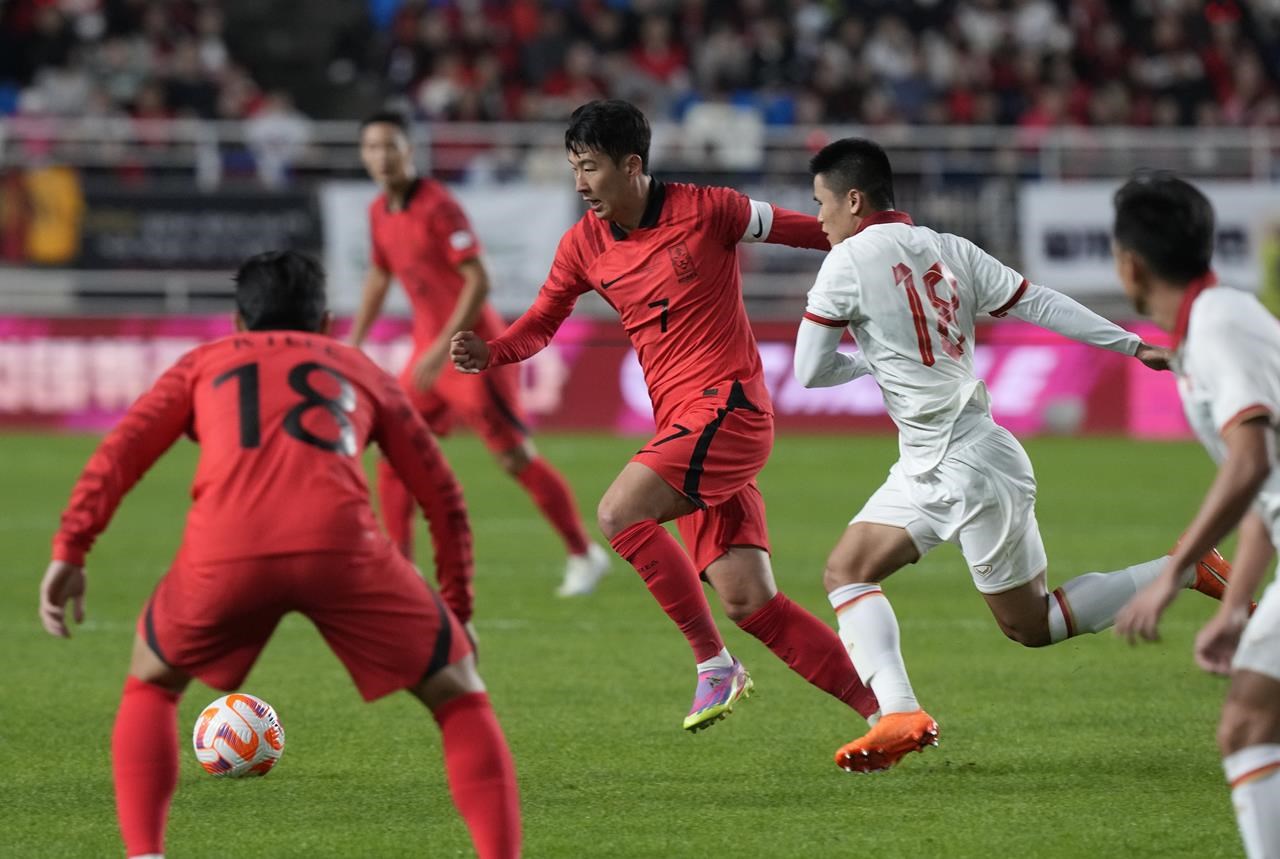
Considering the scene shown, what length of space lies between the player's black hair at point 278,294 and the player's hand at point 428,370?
423 centimetres

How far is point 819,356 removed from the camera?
17.9 feet

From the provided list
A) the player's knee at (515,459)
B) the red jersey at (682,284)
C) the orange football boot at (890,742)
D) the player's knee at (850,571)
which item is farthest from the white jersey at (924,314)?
the player's knee at (515,459)

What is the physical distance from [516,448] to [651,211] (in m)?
3.64

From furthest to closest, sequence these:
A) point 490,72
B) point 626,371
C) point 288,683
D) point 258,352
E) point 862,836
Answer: point 490,72 < point 626,371 < point 288,683 < point 862,836 < point 258,352

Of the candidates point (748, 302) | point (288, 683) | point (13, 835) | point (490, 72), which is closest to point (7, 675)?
point (288, 683)

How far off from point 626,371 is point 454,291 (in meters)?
8.35

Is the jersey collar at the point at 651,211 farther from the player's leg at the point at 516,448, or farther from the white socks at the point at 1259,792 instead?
the player's leg at the point at 516,448

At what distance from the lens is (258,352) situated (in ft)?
14.0

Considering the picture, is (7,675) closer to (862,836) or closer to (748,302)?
(862,836)

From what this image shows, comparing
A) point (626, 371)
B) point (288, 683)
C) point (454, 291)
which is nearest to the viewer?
point (288, 683)

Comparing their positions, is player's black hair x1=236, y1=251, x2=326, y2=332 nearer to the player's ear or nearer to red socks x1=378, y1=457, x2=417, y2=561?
the player's ear

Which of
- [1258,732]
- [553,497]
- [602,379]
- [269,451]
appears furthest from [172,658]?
[602,379]

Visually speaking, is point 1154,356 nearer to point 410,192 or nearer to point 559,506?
point 559,506

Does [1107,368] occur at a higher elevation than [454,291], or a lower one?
lower
